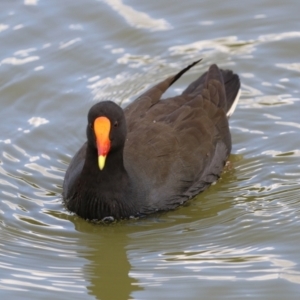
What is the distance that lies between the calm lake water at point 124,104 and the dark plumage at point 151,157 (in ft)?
0.52

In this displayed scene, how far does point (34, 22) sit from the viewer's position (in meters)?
10.3

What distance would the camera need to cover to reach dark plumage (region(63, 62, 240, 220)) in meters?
7.47

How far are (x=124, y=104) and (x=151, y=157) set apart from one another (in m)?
1.75

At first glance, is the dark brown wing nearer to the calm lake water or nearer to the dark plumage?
the dark plumage

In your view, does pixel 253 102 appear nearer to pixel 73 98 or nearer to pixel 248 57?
pixel 248 57

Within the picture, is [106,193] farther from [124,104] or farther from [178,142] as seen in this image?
[124,104]

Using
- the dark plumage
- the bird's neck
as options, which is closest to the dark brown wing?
the dark plumage

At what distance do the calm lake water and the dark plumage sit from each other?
0.16 meters

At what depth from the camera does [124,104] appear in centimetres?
936

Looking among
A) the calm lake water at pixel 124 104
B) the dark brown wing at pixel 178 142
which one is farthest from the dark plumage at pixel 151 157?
the calm lake water at pixel 124 104

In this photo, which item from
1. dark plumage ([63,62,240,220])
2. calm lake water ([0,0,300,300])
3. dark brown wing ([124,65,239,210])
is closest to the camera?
calm lake water ([0,0,300,300])

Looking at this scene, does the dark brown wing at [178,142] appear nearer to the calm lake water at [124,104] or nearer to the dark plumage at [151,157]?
the dark plumage at [151,157]

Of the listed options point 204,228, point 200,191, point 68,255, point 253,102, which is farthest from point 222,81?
point 68,255

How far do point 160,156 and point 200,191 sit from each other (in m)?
0.54
